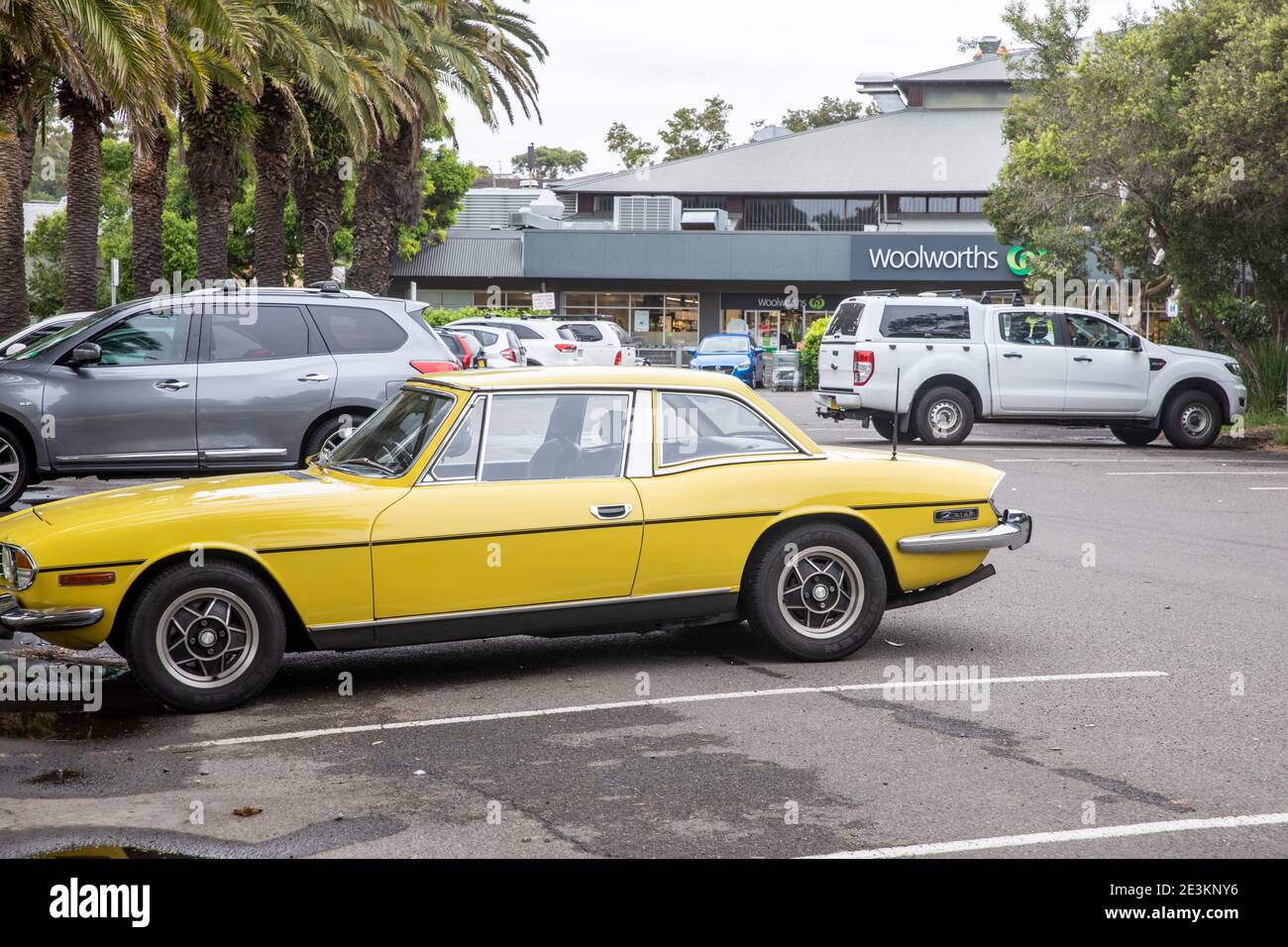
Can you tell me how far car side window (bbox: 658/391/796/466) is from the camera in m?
7.40

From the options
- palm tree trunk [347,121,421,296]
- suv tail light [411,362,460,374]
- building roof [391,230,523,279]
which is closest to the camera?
suv tail light [411,362,460,374]

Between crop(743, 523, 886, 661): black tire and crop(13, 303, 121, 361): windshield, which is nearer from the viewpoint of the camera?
crop(743, 523, 886, 661): black tire

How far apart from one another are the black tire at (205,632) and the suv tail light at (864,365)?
48.8ft

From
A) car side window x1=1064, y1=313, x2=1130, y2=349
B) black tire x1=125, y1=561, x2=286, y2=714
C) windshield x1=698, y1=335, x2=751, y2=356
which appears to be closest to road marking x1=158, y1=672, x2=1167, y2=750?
black tire x1=125, y1=561, x2=286, y2=714

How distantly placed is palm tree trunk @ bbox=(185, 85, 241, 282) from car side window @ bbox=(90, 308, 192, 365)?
1129 centimetres

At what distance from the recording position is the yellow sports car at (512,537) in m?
6.42

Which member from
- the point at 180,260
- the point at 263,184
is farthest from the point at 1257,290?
the point at 180,260

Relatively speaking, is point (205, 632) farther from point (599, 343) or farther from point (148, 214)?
point (599, 343)

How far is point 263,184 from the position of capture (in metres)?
26.0

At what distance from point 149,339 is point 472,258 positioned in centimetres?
4440

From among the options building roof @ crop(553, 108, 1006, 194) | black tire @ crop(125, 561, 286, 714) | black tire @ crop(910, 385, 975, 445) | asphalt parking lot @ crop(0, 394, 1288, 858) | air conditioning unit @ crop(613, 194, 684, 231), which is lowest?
asphalt parking lot @ crop(0, 394, 1288, 858)

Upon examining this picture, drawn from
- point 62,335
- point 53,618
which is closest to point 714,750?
point 53,618

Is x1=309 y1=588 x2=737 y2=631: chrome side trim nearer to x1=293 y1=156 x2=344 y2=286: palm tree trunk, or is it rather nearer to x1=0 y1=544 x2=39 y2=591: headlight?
x1=0 y1=544 x2=39 y2=591: headlight
